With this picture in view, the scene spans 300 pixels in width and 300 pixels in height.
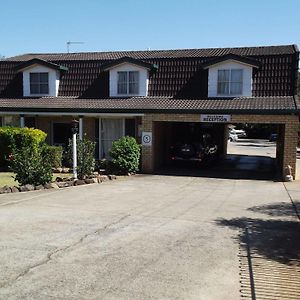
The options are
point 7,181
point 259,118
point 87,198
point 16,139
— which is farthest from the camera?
point 16,139

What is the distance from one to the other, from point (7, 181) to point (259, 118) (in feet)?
33.4

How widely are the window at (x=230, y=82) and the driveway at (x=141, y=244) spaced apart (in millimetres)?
7968

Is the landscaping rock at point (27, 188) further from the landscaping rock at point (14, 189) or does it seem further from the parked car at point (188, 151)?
the parked car at point (188, 151)

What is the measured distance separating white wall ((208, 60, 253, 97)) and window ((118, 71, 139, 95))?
3705 millimetres

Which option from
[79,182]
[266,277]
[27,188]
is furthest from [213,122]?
[266,277]

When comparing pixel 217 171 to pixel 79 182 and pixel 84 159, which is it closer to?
pixel 84 159

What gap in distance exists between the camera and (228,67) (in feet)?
67.4

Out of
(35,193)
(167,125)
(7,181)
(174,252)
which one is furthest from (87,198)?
(167,125)

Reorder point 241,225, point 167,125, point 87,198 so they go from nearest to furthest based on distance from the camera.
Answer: point 241,225
point 87,198
point 167,125

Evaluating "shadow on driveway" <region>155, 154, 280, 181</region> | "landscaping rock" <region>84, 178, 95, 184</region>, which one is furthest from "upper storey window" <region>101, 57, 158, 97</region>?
"landscaping rock" <region>84, 178, 95, 184</region>

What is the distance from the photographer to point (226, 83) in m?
20.5

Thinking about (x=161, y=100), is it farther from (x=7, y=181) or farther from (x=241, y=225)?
(x=241, y=225)

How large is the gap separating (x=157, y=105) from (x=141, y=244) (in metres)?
12.8

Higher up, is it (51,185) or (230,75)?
(230,75)
